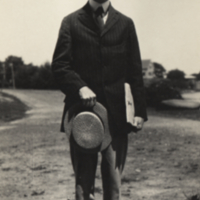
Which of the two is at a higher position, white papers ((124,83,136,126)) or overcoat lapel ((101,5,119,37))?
overcoat lapel ((101,5,119,37))

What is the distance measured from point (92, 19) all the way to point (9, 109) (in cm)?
263

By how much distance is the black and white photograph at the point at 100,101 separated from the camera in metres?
2.15

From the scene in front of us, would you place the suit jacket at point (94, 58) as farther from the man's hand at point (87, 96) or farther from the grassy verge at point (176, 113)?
the grassy verge at point (176, 113)

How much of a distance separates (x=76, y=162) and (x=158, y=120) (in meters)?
3.14

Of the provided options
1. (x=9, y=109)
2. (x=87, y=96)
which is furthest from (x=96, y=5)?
(x=9, y=109)

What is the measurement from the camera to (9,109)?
441cm

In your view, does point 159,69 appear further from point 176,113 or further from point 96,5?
point 96,5

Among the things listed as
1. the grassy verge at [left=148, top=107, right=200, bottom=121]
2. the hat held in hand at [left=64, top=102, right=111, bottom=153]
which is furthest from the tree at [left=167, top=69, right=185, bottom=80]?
the hat held in hand at [left=64, top=102, right=111, bottom=153]

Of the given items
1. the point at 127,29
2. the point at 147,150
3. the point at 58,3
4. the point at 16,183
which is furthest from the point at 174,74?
the point at 16,183

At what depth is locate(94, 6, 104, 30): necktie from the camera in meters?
2.17

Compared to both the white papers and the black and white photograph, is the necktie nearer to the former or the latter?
the black and white photograph

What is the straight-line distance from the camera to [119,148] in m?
2.24

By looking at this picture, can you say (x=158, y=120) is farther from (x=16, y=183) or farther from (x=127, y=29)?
(x=127, y=29)

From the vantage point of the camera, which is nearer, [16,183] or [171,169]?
[16,183]
